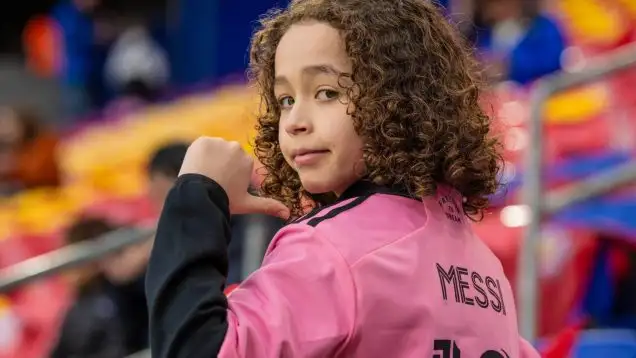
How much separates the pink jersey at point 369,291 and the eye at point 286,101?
15cm

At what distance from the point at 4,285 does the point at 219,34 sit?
6503mm

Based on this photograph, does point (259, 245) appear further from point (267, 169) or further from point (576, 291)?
point (267, 169)

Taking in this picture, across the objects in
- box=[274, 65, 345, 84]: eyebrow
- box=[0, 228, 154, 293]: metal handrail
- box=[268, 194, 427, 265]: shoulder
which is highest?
box=[274, 65, 345, 84]: eyebrow

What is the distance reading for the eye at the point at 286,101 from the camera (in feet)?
5.08

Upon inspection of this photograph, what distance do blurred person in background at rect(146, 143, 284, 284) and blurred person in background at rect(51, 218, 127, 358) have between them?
38 cm

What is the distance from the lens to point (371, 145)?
58.4 inches

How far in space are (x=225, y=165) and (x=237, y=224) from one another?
6.32ft

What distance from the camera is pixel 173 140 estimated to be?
5309 millimetres

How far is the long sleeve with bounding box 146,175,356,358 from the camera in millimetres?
1312

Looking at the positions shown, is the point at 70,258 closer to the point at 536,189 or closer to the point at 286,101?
the point at 536,189

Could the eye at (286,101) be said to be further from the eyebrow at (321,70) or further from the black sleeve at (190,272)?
the black sleeve at (190,272)

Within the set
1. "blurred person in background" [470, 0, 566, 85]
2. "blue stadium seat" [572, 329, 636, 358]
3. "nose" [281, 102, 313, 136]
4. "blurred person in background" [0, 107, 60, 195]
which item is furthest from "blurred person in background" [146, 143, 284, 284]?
"blurred person in background" [0, 107, 60, 195]

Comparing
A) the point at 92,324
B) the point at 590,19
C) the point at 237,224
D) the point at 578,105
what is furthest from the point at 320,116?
the point at 590,19

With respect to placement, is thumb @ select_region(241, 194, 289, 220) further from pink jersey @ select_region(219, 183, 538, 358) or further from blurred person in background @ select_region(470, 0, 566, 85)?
blurred person in background @ select_region(470, 0, 566, 85)
